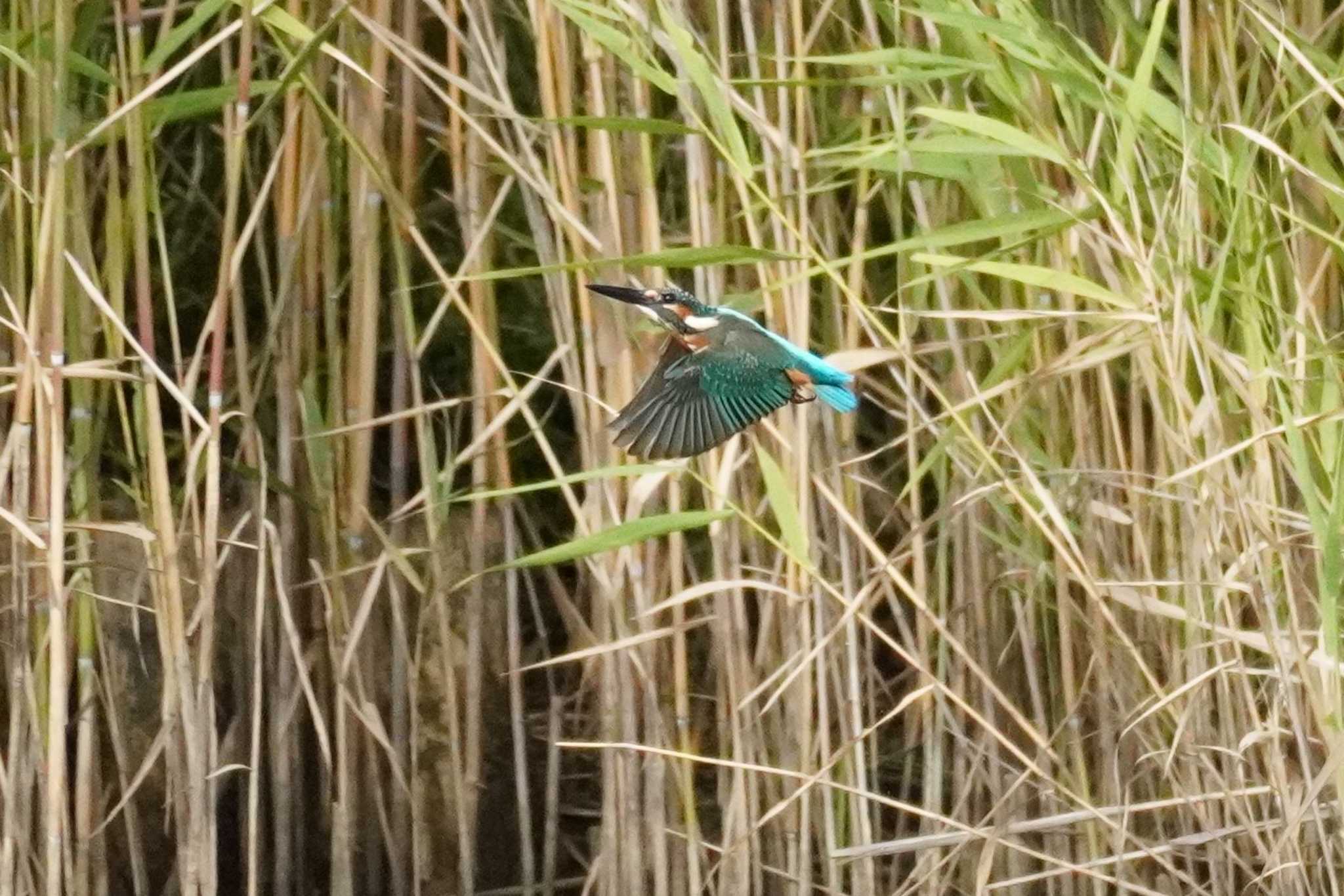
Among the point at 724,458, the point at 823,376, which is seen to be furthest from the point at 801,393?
the point at 724,458

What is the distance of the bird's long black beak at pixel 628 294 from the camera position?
3.48 feet

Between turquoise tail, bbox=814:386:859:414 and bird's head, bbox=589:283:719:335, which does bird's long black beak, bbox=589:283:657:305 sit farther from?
turquoise tail, bbox=814:386:859:414

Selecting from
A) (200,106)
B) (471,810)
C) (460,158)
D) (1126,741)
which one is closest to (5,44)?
(200,106)

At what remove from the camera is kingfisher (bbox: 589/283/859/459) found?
3.63ft

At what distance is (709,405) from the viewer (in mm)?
1120

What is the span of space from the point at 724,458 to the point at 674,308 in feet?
0.85

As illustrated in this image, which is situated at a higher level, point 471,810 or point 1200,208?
point 1200,208

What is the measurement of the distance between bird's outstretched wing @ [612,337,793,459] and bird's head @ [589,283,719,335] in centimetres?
2

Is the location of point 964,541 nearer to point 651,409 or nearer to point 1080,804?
point 1080,804

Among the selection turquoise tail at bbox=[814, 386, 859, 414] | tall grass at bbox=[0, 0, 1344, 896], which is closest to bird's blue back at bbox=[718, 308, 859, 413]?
turquoise tail at bbox=[814, 386, 859, 414]

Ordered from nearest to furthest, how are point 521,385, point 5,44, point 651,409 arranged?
1. point 651,409
2. point 5,44
3. point 521,385

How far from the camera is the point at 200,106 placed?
139 cm

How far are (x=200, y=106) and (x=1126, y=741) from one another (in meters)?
0.82

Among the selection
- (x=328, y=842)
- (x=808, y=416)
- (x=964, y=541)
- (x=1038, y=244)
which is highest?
(x=1038, y=244)
